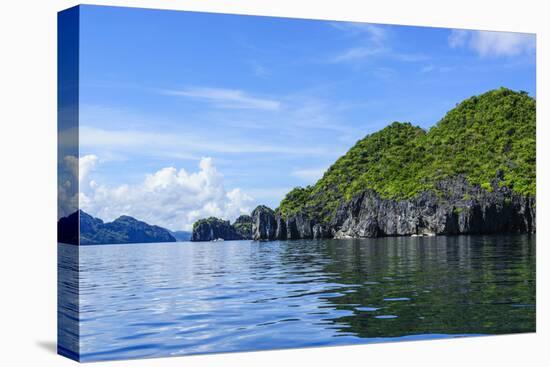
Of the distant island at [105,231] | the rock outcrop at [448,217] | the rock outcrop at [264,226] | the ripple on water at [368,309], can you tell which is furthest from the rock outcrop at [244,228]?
the ripple on water at [368,309]

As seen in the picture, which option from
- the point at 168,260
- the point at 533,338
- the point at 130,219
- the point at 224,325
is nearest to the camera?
the point at 224,325

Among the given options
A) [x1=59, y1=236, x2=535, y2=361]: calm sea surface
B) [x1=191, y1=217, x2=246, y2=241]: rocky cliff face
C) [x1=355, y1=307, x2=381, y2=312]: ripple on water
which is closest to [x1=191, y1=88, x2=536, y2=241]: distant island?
[x1=191, y1=217, x2=246, y2=241]: rocky cliff face

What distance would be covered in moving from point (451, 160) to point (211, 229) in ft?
69.9

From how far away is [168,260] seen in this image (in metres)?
25.0

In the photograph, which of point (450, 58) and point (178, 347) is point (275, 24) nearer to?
point (450, 58)

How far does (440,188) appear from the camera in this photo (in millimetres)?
44875

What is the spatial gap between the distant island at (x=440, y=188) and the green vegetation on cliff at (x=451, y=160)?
0.06 m

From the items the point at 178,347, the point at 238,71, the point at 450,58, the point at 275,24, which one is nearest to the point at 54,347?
the point at 178,347

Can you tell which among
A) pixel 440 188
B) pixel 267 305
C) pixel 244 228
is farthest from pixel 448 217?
pixel 267 305

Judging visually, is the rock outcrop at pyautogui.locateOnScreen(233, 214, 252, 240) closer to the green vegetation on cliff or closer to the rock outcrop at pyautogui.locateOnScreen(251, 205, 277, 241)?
the rock outcrop at pyautogui.locateOnScreen(251, 205, 277, 241)

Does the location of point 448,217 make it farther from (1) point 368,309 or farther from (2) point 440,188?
(1) point 368,309

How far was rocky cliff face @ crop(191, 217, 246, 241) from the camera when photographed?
23.0 meters

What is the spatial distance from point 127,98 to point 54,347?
5.49 m

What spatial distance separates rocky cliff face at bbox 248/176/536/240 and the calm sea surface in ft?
55.1
